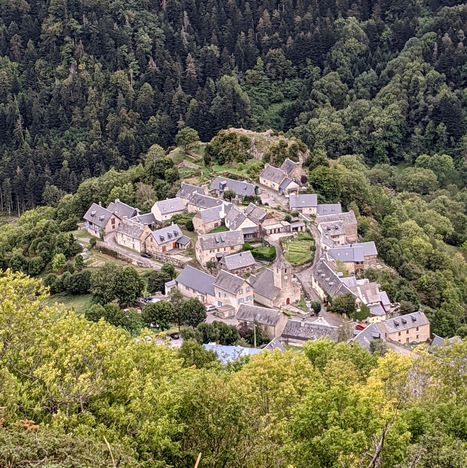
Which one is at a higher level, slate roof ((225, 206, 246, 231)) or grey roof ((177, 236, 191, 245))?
slate roof ((225, 206, 246, 231))

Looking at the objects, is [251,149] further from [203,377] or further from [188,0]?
[188,0]

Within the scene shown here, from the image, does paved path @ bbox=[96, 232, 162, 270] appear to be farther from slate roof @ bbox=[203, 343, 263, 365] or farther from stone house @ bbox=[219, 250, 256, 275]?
slate roof @ bbox=[203, 343, 263, 365]

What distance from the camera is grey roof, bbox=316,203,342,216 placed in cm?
7595

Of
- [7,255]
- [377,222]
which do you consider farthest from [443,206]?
[7,255]

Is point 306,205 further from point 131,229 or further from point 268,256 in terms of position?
point 131,229

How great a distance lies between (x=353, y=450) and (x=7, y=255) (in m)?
61.6

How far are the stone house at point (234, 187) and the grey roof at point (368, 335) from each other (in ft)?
85.1

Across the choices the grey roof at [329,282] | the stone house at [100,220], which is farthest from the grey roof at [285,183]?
the stone house at [100,220]

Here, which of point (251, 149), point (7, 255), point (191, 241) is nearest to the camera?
point (191, 241)

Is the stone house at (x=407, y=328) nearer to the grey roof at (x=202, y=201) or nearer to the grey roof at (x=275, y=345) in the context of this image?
the grey roof at (x=275, y=345)

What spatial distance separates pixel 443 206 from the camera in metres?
106

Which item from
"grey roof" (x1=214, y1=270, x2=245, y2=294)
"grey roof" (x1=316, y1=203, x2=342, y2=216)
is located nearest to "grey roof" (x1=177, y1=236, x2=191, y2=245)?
"grey roof" (x1=214, y1=270, x2=245, y2=294)

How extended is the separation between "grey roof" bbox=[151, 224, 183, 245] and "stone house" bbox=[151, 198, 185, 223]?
384cm

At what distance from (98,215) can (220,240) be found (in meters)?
16.8
